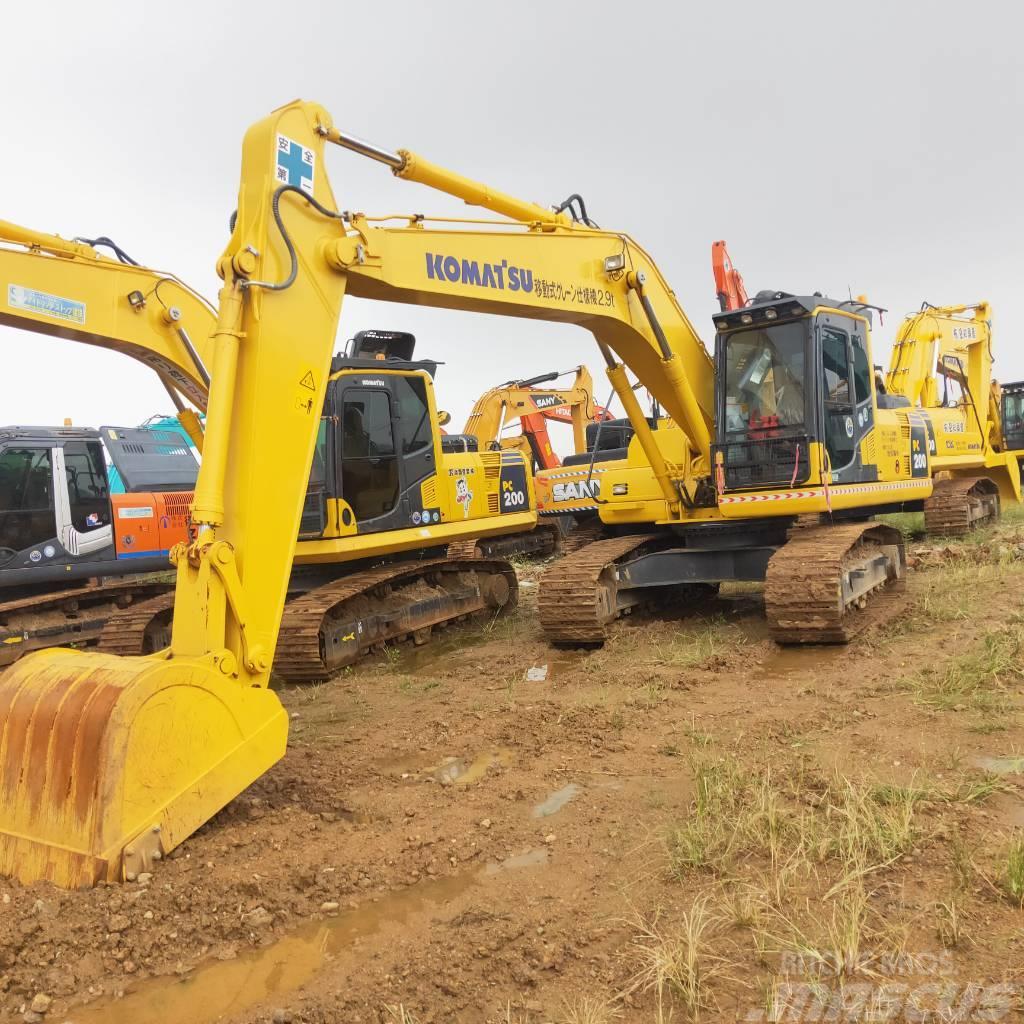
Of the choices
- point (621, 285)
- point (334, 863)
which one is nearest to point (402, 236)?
point (621, 285)

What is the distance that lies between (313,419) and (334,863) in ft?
7.13

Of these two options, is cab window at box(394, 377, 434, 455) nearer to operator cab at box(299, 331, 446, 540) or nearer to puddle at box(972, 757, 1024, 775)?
operator cab at box(299, 331, 446, 540)

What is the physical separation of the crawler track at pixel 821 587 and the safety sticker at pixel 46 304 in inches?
246

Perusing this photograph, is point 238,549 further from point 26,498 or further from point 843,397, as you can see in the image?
point 843,397

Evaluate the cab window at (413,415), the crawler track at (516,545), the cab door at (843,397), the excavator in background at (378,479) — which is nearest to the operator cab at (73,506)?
the excavator in background at (378,479)

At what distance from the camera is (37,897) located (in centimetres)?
299

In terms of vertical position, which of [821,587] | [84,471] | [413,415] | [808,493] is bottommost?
[821,587]

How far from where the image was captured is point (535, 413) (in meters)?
20.1

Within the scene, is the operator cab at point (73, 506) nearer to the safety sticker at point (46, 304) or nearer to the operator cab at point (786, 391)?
the safety sticker at point (46, 304)

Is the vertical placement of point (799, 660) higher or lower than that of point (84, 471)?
lower

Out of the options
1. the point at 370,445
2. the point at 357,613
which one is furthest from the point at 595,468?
the point at 357,613

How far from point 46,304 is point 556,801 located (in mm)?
6206

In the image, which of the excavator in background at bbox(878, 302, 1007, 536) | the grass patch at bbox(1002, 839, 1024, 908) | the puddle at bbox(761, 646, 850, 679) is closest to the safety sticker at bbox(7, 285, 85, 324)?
the puddle at bbox(761, 646, 850, 679)

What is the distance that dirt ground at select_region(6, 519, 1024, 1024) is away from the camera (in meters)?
2.41
